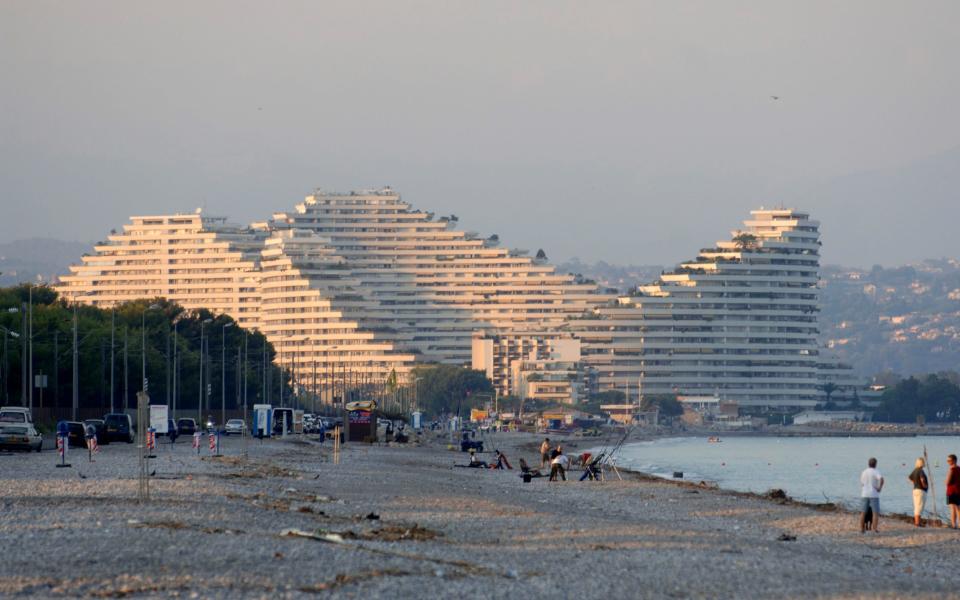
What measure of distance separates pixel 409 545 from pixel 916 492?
1327 cm

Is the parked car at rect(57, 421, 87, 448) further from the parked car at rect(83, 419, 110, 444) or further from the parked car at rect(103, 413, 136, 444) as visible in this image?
the parked car at rect(103, 413, 136, 444)

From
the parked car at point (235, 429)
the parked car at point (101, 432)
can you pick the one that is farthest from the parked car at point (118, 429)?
the parked car at point (235, 429)

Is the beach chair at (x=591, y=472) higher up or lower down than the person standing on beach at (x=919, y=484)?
lower down

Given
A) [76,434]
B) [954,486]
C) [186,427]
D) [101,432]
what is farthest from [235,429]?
[954,486]

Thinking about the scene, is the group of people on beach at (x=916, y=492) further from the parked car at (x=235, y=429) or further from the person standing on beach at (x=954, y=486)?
the parked car at (x=235, y=429)

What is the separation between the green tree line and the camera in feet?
297

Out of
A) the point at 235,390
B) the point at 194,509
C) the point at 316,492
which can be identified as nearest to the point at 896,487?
the point at 316,492

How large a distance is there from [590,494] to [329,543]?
21.2 meters

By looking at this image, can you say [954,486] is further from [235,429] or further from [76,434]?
[235,429]

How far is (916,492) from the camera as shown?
31.9m

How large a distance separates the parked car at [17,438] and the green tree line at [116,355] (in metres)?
24.9

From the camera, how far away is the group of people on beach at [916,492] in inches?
1157

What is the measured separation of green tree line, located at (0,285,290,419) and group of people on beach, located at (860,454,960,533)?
5208 cm

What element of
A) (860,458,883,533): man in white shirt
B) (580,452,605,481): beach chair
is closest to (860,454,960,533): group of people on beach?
(860,458,883,533): man in white shirt
